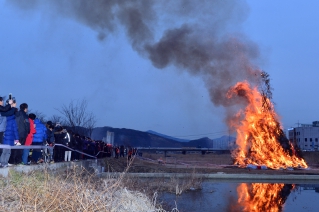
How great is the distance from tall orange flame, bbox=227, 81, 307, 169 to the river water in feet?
41.2

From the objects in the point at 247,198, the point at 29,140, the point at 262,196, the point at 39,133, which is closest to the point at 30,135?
the point at 29,140

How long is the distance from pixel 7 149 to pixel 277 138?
98.8ft

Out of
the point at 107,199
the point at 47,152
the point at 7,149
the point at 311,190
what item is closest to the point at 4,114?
the point at 7,149

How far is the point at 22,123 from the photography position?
11.8 metres

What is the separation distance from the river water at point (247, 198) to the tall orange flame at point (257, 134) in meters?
12.5

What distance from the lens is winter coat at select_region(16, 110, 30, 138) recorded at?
38.5 ft

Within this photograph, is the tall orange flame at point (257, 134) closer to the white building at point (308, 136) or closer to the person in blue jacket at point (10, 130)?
the person in blue jacket at point (10, 130)

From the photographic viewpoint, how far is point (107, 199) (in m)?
7.65

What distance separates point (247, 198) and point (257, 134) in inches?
786

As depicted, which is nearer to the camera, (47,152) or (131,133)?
(47,152)

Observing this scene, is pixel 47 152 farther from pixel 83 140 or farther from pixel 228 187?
pixel 228 187

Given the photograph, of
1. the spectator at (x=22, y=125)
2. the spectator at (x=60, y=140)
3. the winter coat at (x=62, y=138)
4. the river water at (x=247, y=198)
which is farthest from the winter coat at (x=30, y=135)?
the river water at (x=247, y=198)

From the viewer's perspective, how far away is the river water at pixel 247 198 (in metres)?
15.4

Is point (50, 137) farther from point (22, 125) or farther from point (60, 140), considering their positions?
point (22, 125)
